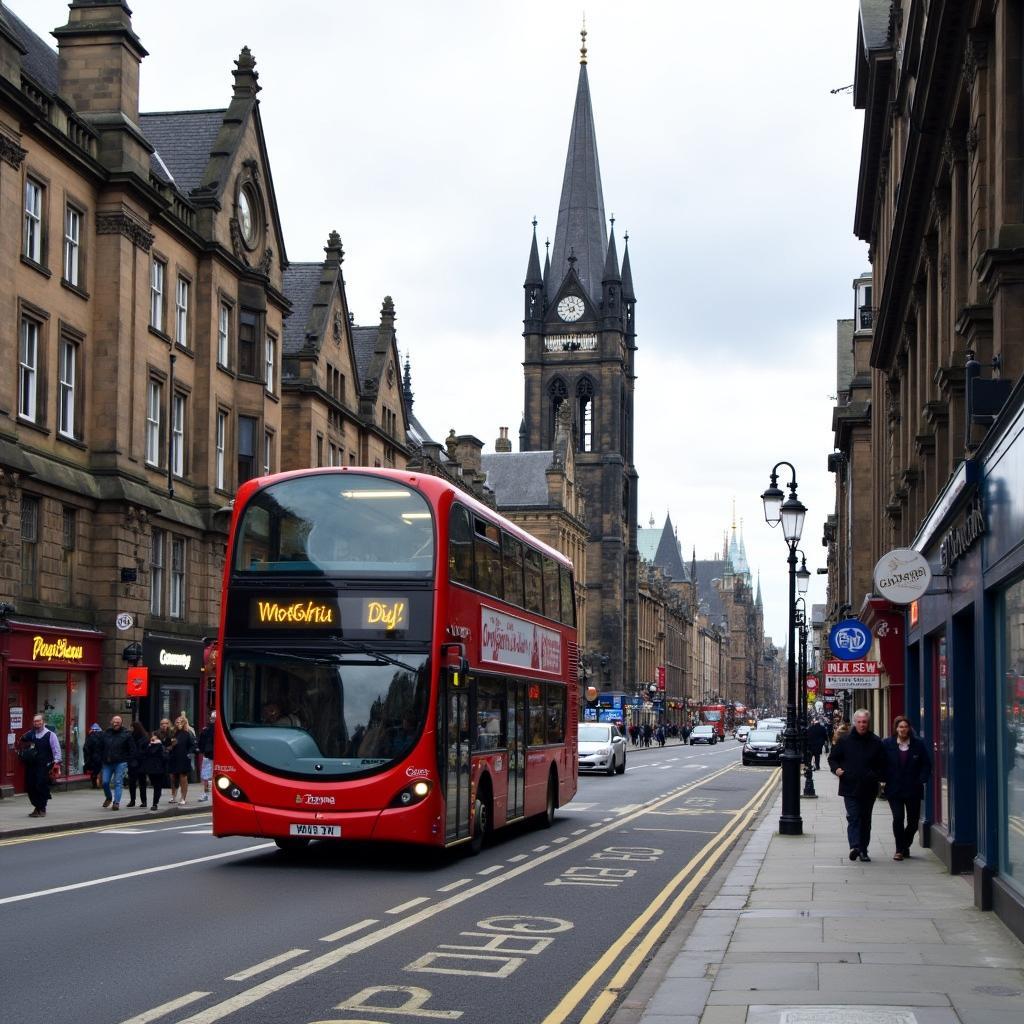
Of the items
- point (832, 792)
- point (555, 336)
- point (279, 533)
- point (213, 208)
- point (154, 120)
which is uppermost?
point (555, 336)

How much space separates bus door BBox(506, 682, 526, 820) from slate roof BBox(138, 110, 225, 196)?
25782 millimetres

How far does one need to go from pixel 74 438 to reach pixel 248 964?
2608cm

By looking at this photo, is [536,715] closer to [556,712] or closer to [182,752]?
[556,712]

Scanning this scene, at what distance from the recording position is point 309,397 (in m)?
52.5

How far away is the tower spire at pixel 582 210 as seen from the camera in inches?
4867

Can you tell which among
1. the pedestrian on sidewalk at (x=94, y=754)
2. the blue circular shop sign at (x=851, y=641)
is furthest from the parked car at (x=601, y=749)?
the blue circular shop sign at (x=851, y=641)

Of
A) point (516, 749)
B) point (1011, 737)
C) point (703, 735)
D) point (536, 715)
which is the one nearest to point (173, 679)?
point (536, 715)

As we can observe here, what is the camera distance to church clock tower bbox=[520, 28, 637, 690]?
123 meters

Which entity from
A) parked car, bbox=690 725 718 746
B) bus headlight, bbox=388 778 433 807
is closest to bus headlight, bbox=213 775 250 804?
bus headlight, bbox=388 778 433 807

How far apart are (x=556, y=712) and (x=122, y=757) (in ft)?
26.9

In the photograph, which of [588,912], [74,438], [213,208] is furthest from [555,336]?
[588,912]

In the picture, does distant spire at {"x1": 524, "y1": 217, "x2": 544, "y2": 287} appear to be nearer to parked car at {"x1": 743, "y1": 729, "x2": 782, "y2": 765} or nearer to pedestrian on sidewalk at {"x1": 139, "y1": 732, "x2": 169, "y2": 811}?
parked car at {"x1": 743, "y1": 729, "x2": 782, "y2": 765}

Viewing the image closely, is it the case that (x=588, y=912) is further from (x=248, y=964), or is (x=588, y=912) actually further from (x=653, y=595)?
(x=653, y=595)

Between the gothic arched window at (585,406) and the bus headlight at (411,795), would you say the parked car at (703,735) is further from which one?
the bus headlight at (411,795)
